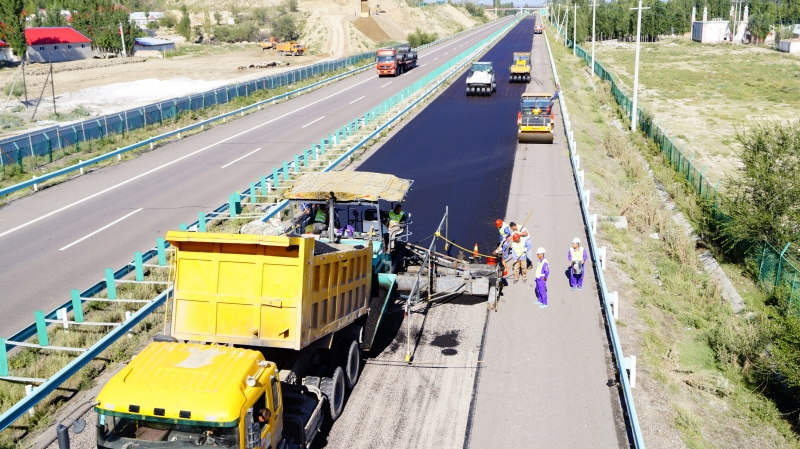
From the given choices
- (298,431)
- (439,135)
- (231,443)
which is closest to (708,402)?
(298,431)

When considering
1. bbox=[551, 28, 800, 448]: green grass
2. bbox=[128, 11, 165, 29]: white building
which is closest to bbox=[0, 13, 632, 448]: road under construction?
bbox=[551, 28, 800, 448]: green grass

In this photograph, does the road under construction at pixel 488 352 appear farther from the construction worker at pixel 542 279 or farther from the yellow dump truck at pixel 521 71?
the yellow dump truck at pixel 521 71

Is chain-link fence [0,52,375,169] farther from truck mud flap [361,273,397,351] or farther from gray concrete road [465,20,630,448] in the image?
gray concrete road [465,20,630,448]

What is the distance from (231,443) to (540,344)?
792cm

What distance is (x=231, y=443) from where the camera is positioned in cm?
779

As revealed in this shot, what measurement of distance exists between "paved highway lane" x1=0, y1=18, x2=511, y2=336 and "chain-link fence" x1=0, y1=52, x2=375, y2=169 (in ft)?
10.5

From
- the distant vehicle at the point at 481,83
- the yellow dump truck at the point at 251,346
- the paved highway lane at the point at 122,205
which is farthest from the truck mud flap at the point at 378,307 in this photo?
the distant vehicle at the point at 481,83

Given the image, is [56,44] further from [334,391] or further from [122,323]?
[334,391]

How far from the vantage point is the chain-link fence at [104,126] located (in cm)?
3028

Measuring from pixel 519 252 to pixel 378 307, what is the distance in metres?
5.22

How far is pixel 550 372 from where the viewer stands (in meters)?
13.1

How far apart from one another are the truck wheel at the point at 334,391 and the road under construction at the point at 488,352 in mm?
232

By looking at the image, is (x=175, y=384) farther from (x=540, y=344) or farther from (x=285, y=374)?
(x=540, y=344)

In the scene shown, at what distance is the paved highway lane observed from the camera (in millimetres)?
18062
